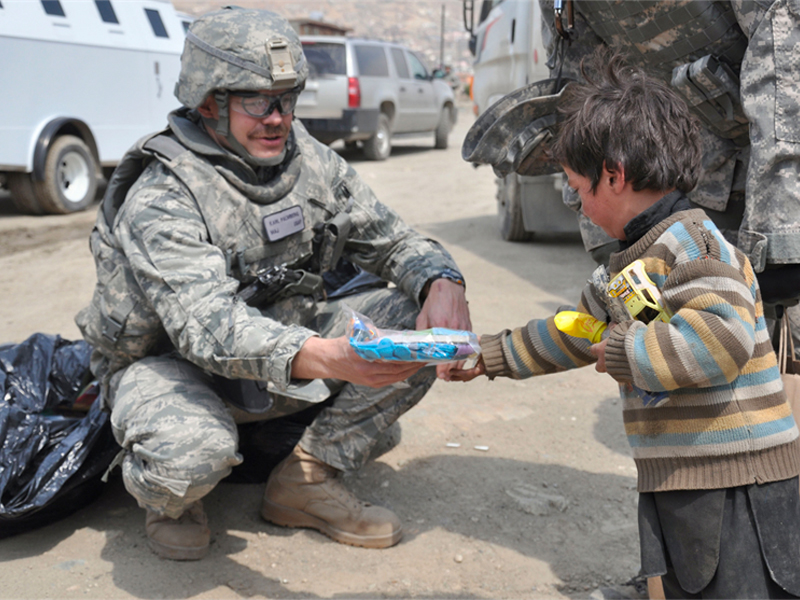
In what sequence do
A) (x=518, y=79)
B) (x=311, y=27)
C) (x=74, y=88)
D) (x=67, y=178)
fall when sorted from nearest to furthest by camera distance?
(x=518, y=79), (x=74, y=88), (x=67, y=178), (x=311, y=27)

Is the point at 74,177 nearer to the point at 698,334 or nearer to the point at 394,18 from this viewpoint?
the point at 698,334

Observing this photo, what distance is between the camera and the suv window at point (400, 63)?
13.4 metres

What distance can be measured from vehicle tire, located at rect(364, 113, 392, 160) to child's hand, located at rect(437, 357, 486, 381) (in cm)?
1099

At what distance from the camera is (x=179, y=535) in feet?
8.33

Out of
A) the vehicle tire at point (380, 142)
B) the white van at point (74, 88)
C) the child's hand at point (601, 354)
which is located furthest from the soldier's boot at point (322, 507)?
the vehicle tire at point (380, 142)

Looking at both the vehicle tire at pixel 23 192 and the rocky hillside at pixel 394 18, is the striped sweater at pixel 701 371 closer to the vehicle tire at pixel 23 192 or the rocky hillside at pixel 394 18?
the vehicle tire at pixel 23 192

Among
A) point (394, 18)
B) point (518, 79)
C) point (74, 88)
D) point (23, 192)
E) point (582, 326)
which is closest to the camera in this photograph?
point (582, 326)

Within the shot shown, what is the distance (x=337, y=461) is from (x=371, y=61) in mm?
10922

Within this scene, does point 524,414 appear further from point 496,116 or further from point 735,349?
point 735,349

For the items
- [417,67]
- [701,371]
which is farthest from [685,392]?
[417,67]

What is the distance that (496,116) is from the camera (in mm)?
2598

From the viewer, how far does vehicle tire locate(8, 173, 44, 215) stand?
26.9 feet

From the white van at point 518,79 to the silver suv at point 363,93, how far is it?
4.89 m

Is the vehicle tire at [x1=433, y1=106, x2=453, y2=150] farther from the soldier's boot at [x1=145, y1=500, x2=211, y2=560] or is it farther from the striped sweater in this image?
the striped sweater
